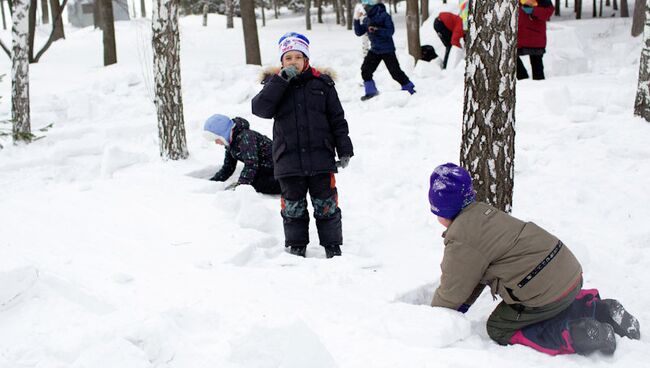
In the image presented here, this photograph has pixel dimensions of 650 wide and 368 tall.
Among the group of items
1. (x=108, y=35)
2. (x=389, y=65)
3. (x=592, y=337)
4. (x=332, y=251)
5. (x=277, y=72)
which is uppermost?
(x=108, y=35)

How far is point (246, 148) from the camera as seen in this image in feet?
19.1

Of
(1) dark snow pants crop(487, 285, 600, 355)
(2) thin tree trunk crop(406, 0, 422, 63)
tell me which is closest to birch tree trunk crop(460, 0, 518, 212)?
(1) dark snow pants crop(487, 285, 600, 355)

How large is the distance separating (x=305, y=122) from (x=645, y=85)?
4.26 meters

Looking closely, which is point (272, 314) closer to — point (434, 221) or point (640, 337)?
point (640, 337)

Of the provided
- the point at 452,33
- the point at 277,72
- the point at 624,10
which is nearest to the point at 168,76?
the point at 277,72

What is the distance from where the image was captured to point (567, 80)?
8.28 m

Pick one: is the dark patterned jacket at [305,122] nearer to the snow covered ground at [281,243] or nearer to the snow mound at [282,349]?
the snow covered ground at [281,243]

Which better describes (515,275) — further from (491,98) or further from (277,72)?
(277,72)

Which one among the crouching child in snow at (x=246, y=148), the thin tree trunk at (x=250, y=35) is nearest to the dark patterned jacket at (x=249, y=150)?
the crouching child in snow at (x=246, y=148)

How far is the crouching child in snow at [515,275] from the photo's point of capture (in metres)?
2.98

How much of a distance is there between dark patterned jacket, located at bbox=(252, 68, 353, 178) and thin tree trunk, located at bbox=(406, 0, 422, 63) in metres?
9.49

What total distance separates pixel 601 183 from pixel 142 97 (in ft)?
29.8

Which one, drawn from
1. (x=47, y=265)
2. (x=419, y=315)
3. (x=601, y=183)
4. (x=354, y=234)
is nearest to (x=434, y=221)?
(x=354, y=234)

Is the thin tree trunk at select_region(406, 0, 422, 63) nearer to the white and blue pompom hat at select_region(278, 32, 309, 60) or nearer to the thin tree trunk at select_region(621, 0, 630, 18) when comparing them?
the white and blue pompom hat at select_region(278, 32, 309, 60)
